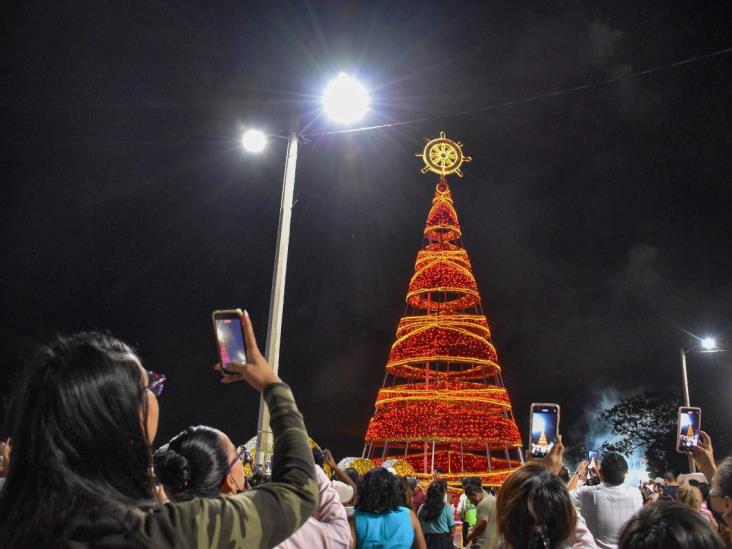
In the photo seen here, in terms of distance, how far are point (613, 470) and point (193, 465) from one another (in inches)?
154

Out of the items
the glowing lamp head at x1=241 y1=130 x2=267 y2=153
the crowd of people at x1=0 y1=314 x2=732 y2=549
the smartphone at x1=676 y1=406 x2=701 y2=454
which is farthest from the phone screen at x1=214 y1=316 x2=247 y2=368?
the glowing lamp head at x1=241 y1=130 x2=267 y2=153

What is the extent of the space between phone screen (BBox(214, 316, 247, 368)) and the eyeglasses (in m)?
0.53

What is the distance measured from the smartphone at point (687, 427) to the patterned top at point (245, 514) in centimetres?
503

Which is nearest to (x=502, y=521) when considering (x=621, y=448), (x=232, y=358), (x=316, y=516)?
(x=316, y=516)

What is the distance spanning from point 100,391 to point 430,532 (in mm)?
7496

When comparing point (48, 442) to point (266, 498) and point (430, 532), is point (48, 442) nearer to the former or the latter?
point (266, 498)

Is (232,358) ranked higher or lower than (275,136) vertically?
lower

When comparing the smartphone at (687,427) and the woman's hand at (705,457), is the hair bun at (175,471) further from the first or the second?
the smartphone at (687,427)

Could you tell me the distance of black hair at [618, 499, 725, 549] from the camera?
1.95 metres

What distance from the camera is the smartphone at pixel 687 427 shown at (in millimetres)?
5641

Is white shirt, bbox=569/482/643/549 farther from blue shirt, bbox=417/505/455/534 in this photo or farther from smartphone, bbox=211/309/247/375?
smartphone, bbox=211/309/247/375

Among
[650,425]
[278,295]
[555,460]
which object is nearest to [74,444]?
[555,460]

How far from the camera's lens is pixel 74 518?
141cm

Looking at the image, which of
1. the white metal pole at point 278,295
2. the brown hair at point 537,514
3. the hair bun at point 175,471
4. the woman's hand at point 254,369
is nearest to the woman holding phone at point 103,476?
the woman's hand at point 254,369
